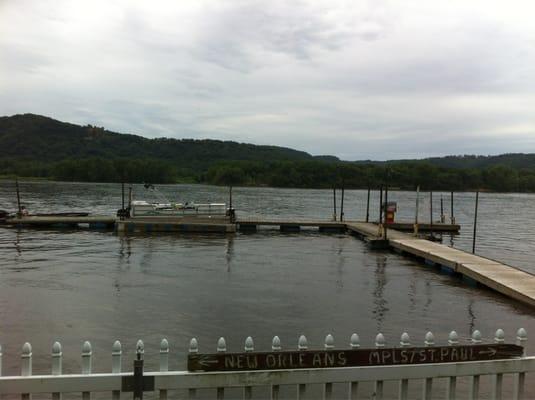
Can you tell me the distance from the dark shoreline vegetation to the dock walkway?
115 meters

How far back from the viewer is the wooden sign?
4.88 meters

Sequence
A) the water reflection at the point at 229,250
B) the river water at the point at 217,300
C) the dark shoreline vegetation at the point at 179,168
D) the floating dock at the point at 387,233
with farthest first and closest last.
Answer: the dark shoreline vegetation at the point at 179,168
the water reflection at the point at 229,250
the floating dock at the point at 387,233
the river water at the point at 217,300

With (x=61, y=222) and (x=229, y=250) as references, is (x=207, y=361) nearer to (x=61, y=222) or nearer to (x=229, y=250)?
(x=229, y=250)

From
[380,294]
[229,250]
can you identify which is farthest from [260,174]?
[380,294]

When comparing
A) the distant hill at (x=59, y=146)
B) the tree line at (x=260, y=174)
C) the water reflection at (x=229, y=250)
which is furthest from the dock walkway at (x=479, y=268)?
the distant hill at (x=59, y=146)

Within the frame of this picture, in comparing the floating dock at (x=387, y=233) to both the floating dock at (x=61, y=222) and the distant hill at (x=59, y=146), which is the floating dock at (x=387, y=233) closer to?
the floating dock at (x=61, y=222)

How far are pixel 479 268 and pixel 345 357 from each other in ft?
54.1

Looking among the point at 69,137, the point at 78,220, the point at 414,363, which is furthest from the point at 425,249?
the point at 69,137

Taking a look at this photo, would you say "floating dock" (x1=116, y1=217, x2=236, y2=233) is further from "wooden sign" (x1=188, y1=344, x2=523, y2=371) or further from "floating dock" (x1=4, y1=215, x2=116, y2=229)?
"wooden sign" (x1=188, y1=344, x2=523, y2=371)

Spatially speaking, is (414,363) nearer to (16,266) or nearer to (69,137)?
(16,266)

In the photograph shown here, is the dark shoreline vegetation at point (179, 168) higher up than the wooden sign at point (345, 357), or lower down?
higher up

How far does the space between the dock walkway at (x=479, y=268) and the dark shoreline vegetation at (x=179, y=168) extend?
115 metres

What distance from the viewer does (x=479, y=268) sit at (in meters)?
19.7

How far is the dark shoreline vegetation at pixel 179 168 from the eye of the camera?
15688 cm
